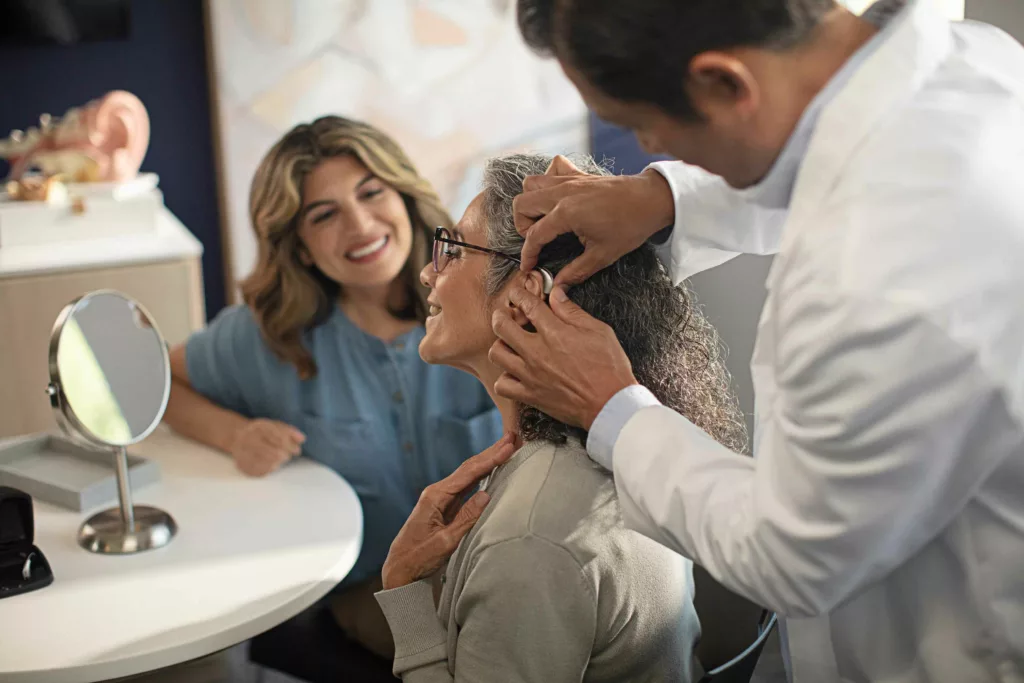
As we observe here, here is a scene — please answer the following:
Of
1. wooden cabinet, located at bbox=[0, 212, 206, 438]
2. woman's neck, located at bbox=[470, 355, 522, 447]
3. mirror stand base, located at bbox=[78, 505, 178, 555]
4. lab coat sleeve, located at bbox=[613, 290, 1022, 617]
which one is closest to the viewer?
lab coat sleeve, located at bbox=[613, 290, 1022, 617]

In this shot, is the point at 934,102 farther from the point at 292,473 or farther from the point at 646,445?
the point at 292,473

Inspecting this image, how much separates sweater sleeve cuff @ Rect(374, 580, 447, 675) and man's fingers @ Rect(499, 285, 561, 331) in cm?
33

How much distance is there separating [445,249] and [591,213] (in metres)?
0.26

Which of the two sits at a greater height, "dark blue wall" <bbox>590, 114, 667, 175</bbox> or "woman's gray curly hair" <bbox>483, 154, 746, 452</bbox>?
"woman's gray curly hair" <bbox>483, 154, 746, 452</bbox>

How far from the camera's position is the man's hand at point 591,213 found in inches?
40.3

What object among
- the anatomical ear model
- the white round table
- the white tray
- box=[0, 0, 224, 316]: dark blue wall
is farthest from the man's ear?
box=[0, 0, 224, 316]: dark blue wall

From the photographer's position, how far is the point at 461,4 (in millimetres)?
3168

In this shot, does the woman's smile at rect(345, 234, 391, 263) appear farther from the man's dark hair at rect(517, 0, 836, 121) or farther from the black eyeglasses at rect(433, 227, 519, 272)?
the man's dark hair at rect(517, 0, 836, 121)

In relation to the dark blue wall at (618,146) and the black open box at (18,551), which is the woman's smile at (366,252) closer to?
the dark blue wall at (618,146)

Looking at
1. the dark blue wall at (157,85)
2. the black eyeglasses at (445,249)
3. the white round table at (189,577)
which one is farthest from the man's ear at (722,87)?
the dark blue wall at (157,85)

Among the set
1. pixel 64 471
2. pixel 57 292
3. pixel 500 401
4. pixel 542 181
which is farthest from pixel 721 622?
pixel 57 292

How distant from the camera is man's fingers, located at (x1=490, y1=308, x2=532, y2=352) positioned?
3.25ft

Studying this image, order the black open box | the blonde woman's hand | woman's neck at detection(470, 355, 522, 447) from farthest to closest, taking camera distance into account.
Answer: the blonde woman's hand, the black open box, woman's neck at detection(470, 355, 522, 447)

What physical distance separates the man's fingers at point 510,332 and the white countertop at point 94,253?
1.59 metres
